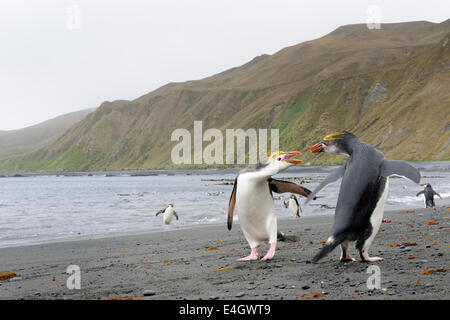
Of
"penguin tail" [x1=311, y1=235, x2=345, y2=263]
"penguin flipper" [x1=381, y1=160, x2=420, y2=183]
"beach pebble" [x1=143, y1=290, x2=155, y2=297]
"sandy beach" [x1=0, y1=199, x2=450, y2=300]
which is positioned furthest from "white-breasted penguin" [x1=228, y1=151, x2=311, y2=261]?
"beach pebble" [x1=143, y1=290, x2=155, y2=297]

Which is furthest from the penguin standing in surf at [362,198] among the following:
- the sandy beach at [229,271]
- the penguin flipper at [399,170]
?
the sandy beach at [229,271]

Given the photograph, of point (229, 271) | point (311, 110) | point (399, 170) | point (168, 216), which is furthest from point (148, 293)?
point (311, 110)

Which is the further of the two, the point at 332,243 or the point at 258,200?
the point at 258,200

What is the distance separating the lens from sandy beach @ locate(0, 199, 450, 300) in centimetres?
523

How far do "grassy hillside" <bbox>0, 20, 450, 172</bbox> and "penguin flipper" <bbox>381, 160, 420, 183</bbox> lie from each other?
74053 mm

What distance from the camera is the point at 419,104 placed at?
86.1 metres

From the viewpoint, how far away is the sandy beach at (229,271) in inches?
206

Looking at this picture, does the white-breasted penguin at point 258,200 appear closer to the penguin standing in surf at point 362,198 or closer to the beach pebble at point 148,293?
the penguin standing in surf at point 362,198

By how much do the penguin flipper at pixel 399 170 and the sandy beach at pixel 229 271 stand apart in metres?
1.18

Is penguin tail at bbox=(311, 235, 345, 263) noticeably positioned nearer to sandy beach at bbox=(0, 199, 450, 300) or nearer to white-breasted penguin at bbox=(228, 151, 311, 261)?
sandy beach at bbox=(0, 199, 450, 300)

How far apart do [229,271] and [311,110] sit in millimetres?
109264

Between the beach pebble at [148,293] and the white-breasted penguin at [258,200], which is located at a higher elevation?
the white-breasted penguin at [258,200]

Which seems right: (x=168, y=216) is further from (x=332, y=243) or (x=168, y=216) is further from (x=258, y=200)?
(x=332, y=243)

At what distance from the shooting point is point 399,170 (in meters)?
6.23
